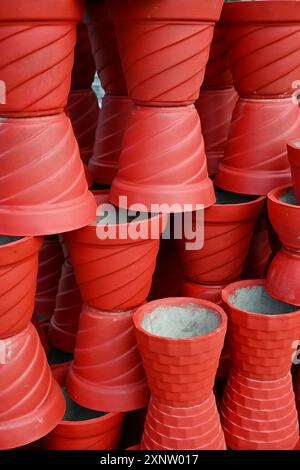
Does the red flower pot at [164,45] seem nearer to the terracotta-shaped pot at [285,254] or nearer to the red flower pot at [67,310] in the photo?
the terracotta-shaped pot at [285,254]

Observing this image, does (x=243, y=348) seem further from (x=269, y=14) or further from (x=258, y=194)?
(x=269, y=14)

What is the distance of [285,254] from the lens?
4.73ft

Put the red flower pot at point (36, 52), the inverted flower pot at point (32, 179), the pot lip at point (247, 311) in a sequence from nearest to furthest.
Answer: the red flower pot at point (36, 52) < the inverted flower pot at point (32, 179) < the pot lip at point (247, 311)

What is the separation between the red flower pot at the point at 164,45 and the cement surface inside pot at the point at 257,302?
1.85 feet

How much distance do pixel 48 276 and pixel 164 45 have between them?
952 mm

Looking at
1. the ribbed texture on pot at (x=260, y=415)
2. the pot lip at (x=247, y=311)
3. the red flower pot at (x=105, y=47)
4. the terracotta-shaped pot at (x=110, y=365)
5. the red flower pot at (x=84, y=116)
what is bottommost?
the ribbed texture on pot at (x=260, y=415)

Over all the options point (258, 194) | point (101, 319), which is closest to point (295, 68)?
point (258, 194)

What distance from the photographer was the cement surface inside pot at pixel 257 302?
5.03 feet

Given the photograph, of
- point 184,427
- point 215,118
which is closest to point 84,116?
point 215,118

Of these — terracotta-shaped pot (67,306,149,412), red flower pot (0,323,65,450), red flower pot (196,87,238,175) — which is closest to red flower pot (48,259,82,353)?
terracotta-shaped pot (67,306,149,412)

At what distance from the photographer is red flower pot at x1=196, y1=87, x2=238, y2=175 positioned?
1751 millimetres

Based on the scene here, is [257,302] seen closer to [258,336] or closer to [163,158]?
[258,336]

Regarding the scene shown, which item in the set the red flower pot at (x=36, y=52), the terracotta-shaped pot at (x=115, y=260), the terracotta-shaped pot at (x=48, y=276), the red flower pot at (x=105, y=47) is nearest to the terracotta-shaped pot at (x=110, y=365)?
the terracotta-shaped pot at (x=115, y=260)

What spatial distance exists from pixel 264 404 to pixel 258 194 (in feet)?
1.93
